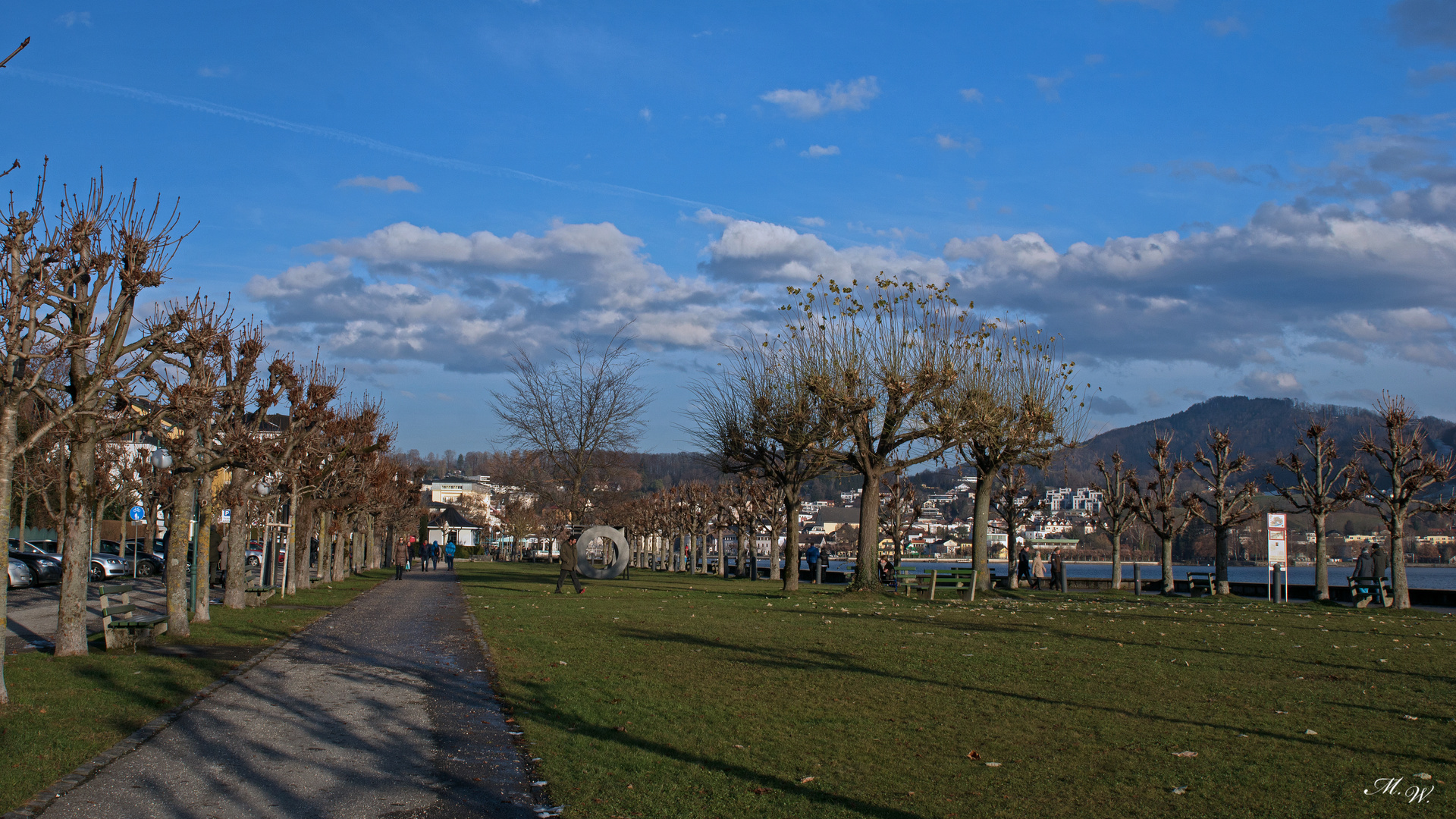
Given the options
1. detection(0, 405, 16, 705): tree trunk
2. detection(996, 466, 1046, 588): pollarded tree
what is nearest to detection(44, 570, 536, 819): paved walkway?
detection(0, 405, 16, 705): tree trunk

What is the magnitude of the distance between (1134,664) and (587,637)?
8.08 metres

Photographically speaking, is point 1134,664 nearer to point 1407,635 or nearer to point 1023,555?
point 1407,635

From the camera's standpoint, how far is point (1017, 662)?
519 inches

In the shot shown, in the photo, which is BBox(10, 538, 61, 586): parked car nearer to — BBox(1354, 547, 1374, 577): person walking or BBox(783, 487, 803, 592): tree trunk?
BBox(783, 487, 803, 592): tree trunk

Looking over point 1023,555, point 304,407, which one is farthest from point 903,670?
point 1023,555

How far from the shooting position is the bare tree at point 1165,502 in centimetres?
3841

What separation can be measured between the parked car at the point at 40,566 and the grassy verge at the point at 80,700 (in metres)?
19.4

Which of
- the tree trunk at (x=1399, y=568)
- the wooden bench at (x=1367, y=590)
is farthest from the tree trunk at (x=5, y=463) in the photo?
the wooden bench at (x=1367, y=590)

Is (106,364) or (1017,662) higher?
(106,364)

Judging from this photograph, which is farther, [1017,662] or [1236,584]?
[1236,584]

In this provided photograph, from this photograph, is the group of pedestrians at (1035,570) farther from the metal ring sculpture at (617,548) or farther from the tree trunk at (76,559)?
the tree trunk at (76,559)

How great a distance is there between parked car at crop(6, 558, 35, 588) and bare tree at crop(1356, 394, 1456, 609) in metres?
38.2

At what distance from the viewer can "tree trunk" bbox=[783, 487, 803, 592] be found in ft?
109

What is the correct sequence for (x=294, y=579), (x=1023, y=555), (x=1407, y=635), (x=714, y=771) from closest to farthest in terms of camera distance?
(x=714, y=771) < (x=1407, y=635) < (x=294, y=579) < (x=1023, y=555)
